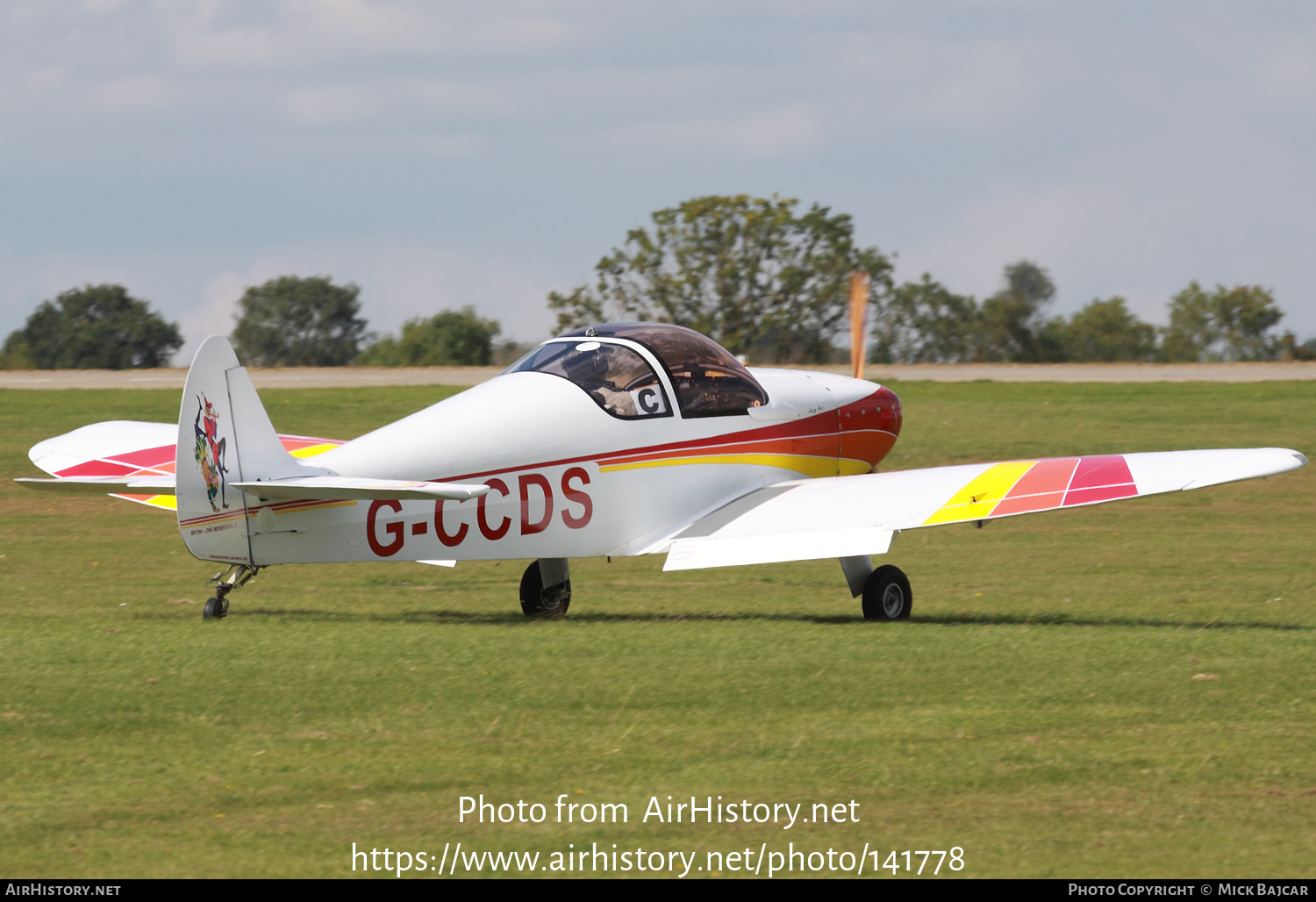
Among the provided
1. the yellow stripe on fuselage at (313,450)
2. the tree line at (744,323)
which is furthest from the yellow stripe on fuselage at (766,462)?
the tree line at (744,323)

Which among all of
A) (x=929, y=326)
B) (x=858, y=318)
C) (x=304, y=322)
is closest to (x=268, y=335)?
(x=304, y=322)

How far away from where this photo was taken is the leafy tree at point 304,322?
7381 centimetres

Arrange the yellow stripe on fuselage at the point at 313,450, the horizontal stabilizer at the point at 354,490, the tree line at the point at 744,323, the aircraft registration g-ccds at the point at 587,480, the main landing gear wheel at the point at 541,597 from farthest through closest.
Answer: the tree line at the point at 744,323, the main landing gear wheel at the point at 541,597, the yellow stripe on fuselage at the point at 313,450, the aircraft registration g-ccds at the point at 587,480, the horizontal stabilizer at the point at 354,490

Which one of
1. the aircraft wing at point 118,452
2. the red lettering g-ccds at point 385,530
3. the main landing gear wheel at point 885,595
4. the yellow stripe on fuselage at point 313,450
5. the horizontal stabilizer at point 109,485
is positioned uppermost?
the aircraft wing at point 118,452

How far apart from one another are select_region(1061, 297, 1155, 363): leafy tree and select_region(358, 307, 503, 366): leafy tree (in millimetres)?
24687

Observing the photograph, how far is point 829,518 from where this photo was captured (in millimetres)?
10148

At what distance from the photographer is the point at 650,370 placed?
10648 millimetres

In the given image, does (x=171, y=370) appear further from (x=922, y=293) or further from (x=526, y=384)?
(x=526, y=384)

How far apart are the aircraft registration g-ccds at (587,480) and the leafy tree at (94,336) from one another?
6027 cm

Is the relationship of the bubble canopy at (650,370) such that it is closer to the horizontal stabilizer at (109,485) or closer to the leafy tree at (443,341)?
the horizontal stabilizer at (109,485)

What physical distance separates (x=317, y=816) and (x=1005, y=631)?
16.7 ft

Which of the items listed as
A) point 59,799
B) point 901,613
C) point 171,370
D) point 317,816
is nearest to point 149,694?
point 59,799

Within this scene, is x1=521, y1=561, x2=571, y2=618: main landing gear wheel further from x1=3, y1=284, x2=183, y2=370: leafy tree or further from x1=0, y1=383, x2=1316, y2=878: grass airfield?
x1=3, y1=284, x2=183, y2=370: leafy tree

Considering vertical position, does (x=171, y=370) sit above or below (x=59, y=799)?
above
